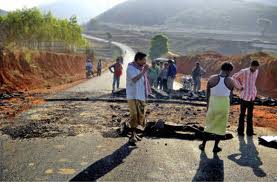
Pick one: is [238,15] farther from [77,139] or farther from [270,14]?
[77,139]

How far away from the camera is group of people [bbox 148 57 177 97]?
19.3 m

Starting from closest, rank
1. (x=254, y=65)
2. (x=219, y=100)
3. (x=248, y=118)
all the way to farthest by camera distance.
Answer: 1. (x=219, y=100)
2. (x=254, y=65)
3. (x=248, y=118)

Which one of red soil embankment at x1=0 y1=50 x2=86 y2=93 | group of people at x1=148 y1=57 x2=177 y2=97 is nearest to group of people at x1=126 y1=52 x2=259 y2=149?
group of people at x1=148 y1=57 x2=177 y2=97

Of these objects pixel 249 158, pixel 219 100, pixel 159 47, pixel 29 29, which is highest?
pixel 29 29

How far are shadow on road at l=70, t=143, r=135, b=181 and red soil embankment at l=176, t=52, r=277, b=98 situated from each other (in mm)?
20628

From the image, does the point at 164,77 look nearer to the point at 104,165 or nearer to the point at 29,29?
the point at 104,165

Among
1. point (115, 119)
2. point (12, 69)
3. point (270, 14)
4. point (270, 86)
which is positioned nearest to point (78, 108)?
point (115, 119)

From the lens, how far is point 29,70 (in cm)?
2886

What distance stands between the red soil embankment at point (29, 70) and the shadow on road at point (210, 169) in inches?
625

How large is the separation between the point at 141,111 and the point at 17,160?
2784mm

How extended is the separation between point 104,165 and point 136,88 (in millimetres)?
2162

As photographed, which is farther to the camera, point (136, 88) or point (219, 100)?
point (136, 88)

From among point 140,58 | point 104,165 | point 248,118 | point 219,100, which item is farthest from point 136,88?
point 248,118

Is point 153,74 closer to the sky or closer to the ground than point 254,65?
closer to the ground
